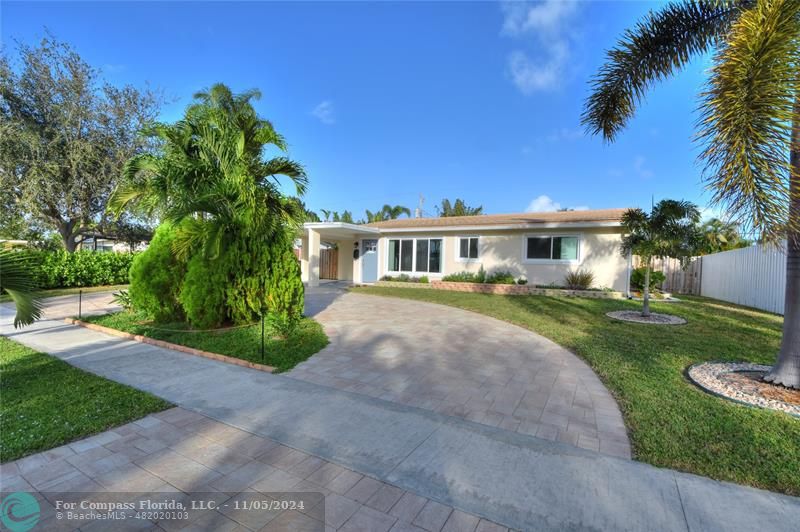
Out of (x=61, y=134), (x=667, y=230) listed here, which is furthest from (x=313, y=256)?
(x=667, y=230)

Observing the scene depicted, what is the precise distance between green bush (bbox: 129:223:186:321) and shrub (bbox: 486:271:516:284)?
1157 cm

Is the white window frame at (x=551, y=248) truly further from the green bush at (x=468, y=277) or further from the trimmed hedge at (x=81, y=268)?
the trimmed hedge at (x=81, y=268)

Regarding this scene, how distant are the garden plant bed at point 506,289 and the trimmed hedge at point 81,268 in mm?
12267

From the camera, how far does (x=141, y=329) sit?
6.99 metres

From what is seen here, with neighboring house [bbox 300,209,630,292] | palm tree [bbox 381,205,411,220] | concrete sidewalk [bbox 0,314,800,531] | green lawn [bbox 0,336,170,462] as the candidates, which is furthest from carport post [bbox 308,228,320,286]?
palm tree [bbox 381,205,411,220]

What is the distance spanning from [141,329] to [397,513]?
6.97 m

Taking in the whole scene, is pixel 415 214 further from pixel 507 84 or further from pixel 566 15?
pixel 566 15

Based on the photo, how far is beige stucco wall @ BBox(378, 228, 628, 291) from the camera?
1355 cm

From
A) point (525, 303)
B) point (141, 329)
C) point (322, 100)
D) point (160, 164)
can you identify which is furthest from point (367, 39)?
point (141, 329)

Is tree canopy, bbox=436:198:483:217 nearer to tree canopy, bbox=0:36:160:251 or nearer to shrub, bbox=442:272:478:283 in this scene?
shrub, bbox=442:272:478:283

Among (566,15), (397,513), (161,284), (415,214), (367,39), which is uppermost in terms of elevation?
(367,39)

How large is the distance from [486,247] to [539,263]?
7.81ft

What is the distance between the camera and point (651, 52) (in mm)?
5426

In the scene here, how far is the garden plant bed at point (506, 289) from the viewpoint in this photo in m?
13.2
